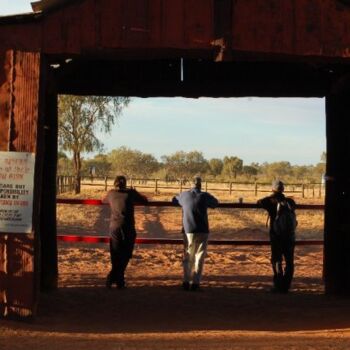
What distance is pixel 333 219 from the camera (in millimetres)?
10375

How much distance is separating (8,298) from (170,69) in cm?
475

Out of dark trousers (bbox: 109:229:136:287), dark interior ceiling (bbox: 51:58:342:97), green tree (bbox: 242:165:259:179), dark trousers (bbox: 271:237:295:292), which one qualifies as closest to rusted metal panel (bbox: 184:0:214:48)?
dark interior ceiling (bbox: 51:58:342:97)

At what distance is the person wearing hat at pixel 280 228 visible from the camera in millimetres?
10000

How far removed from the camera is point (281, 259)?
33.4 feet

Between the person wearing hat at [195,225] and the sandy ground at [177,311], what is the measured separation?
44cm

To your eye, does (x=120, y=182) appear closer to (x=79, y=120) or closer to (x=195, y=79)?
(x=195, y=79)

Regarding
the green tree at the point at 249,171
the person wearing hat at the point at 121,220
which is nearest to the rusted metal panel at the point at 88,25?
the person wearing hat at the point at 121,220

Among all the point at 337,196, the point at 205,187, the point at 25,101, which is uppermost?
the point at 25,101

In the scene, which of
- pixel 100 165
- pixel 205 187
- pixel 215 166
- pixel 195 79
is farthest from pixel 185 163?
pixel 195 79

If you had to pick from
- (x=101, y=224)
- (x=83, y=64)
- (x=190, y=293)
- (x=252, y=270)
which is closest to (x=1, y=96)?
(x=83, y=64)

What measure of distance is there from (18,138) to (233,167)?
106 m

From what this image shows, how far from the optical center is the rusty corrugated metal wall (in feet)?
23.8

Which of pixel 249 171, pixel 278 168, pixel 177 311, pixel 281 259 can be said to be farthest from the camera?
pixel 278 168

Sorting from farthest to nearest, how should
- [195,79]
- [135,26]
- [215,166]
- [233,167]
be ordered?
[215,166], [233,167], [195,79], [135,26]
